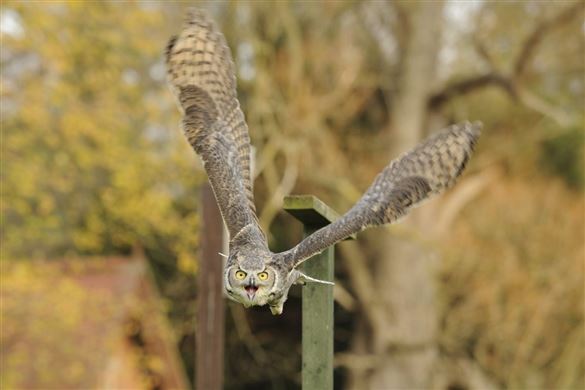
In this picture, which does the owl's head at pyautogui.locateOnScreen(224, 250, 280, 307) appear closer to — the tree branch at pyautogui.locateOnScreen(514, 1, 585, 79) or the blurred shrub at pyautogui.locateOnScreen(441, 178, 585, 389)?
the tree branch at pyautogui.locateOnScreen(514, 1, 585, 79)

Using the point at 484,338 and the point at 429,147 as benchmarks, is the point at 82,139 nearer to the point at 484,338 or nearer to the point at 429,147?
the point at 484,338

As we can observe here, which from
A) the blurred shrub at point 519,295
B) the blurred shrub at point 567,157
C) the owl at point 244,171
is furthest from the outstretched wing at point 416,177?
the blurred shrub at point 567,157

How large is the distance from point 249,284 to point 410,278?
1075cm

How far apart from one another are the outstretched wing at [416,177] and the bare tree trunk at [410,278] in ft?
28.3

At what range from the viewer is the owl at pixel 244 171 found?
10.2 feet

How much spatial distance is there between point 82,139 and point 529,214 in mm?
6486

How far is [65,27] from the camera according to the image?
1128 centimetres

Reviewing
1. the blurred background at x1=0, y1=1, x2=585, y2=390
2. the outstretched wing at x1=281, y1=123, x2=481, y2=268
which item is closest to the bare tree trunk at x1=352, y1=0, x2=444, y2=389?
the blurred background at x1=0, y1=1, x2=585, y2=390

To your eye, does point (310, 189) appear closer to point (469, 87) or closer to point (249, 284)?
point (469, 87)

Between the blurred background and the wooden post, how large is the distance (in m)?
6.31

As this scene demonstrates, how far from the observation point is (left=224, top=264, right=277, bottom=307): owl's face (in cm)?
301

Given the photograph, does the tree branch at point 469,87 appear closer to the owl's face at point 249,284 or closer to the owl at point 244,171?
the owl at point 244,171

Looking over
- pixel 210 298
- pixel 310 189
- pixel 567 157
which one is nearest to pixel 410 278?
pixel 310 189

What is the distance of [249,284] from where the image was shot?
3002 mm
